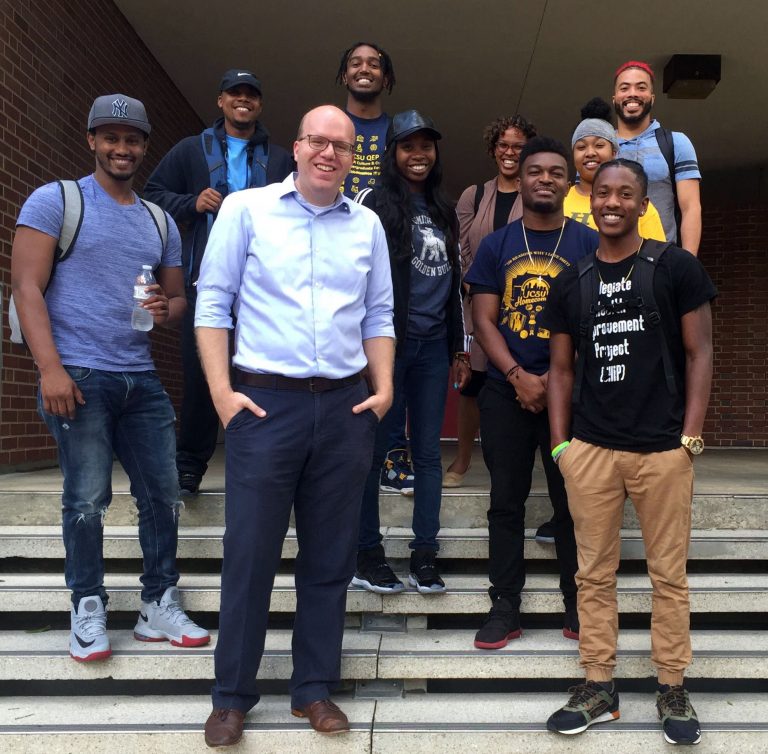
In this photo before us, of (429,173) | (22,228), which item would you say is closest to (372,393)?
(429,173)

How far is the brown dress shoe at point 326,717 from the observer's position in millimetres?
→ 2619

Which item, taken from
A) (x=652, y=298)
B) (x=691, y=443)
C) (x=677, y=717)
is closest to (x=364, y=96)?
(x=652, y=298)

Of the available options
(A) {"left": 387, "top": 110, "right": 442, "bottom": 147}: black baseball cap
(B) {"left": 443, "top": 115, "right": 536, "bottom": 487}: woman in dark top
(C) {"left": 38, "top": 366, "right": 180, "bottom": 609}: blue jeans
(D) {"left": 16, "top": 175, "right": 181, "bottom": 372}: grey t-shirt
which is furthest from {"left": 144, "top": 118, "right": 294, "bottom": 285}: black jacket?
(B) {"left": 443, "top": 115, "right": 536, "bottom": 487}: woman in dark top

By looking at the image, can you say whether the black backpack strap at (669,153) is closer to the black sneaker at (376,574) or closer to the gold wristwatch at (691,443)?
the gold wristwatch at (691,443)

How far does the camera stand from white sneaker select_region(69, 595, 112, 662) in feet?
9.52

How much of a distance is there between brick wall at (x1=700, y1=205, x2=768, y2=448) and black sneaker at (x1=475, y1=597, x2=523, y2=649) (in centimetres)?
716

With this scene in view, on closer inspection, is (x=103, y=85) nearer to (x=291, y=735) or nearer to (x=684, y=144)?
(x=684, y=144)

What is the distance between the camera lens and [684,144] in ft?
11.8

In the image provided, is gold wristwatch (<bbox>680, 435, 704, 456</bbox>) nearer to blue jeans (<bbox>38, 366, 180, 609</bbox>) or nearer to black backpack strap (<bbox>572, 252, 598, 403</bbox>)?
black backpack strap (<bbox>572, 252, 598, 403</bbox>)

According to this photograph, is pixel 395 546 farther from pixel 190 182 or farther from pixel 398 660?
pixel 190 182

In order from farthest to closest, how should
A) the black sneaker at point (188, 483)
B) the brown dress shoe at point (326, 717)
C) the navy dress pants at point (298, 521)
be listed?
the black sneaker at point (188, 483) < the brown dress shoe at point (326, 717) < the navy dress pants at point (298, 521)

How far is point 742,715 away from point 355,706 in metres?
1.33

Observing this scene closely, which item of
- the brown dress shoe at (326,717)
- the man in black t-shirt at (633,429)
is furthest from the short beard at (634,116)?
the brown dress shoe at (326,717)

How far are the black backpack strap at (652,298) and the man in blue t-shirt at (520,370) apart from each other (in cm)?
41
